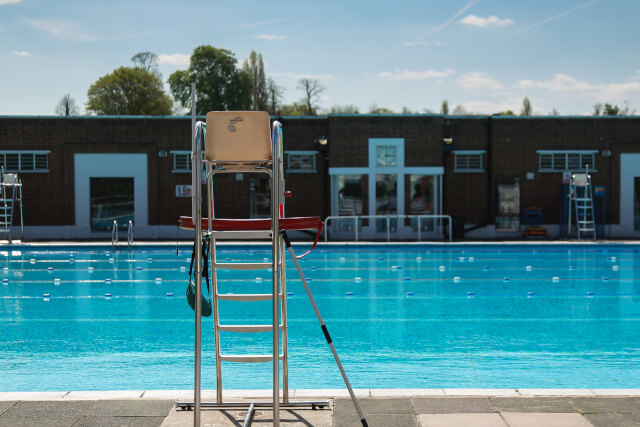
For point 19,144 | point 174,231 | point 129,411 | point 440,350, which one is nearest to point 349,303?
point 440,350

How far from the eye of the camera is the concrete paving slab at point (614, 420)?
449 centimetres

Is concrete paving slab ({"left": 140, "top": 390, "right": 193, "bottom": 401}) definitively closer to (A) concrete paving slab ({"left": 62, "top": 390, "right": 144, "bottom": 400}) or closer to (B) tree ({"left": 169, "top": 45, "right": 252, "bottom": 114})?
(A) concrete paving slab ({"left": 62, "top": 390, "right": 144, "bottom": 400})

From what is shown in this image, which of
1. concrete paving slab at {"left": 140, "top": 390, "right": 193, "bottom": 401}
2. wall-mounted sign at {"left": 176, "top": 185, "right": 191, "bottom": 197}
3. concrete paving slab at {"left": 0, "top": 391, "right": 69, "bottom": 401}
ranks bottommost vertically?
concrete paving slab at {"left": 140, "top": 390, "right": 193, "bottom": 401}

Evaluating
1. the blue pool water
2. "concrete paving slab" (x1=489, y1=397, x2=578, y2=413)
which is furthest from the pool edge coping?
the blue pool water

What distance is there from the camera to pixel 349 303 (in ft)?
38.1

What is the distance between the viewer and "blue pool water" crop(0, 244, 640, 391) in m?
7.02

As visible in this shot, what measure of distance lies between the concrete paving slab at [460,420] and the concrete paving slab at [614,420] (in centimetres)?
63

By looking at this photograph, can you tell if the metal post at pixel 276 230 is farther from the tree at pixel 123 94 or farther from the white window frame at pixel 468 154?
the tree at pixel 123 94

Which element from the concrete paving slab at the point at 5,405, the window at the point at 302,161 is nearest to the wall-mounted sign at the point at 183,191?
the window at the point at 302,161

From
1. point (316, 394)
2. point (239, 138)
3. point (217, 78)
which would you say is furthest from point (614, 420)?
point (217, 78)

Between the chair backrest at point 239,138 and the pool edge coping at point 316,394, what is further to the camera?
the pool edge coping at point 316,394

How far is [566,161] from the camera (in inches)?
1009

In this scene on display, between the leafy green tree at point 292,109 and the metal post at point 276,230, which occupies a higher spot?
the leafy green tree at point 292,109

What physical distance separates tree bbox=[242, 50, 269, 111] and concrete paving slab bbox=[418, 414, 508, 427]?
64334mm
